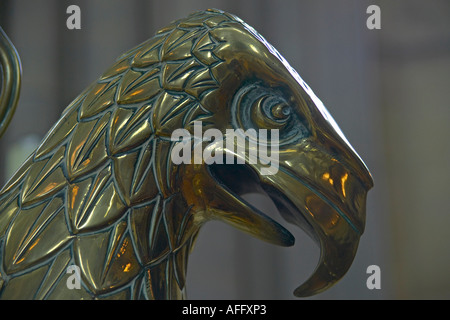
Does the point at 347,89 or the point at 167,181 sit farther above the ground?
the point at 347,89

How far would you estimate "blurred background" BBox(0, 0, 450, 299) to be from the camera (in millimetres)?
1385

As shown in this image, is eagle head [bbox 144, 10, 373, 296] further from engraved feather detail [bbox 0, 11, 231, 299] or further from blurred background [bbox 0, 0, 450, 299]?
blurred background [bbox 0, 0, 450, 299]

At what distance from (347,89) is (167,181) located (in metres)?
1.09

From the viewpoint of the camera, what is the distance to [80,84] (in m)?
1.43

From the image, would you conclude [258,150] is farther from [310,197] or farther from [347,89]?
[347,89]

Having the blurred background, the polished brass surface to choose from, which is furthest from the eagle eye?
the blurred background

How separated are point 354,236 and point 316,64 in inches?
41.5

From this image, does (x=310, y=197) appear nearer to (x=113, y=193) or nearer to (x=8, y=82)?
(x=113, y=193)

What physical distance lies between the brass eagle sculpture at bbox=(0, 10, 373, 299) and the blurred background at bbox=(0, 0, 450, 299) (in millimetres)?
916

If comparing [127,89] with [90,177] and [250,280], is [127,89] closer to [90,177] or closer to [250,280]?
[90,177]

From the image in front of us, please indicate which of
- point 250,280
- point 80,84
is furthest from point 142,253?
point 80,84

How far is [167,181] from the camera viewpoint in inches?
16.8

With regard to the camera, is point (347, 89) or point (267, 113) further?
point (347, 89)

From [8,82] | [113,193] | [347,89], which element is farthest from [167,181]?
[347,89]
